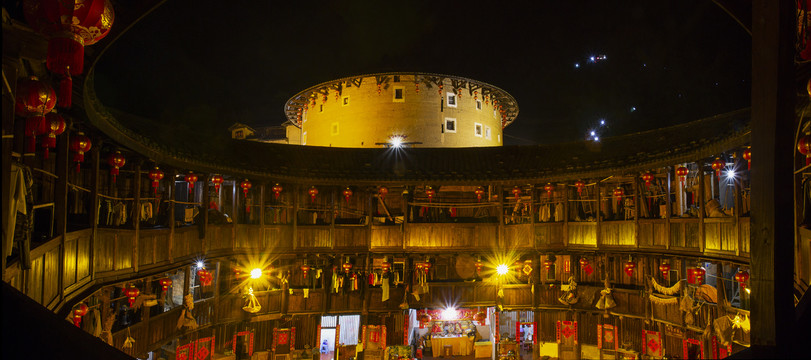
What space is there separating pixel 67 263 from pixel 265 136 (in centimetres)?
3852

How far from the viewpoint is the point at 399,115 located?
104 ft

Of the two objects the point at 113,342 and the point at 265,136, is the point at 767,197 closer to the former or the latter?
the point at 113,342

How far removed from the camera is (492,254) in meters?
19.2

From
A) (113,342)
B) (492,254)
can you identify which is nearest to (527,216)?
(492,254)

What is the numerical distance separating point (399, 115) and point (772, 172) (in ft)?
96.3

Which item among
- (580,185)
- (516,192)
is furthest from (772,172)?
(516,192)

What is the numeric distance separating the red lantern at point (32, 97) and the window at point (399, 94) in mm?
26606

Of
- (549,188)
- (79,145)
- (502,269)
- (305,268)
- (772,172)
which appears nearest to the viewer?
(772,172)

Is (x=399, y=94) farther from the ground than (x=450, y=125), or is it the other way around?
(x=399, y=94)

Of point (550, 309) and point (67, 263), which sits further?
point (550, 309)

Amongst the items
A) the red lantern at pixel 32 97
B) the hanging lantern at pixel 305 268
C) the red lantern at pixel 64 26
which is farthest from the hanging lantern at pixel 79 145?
the hanging lantern at pixel 305 268

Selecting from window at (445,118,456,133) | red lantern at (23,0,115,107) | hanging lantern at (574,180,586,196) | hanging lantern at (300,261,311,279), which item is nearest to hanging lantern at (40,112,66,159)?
red lantern at (23,0,115,107)

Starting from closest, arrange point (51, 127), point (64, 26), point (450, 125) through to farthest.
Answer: point (64, 26) < point (51, 127) < point (450, 125)

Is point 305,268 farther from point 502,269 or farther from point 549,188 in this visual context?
point 549,188
